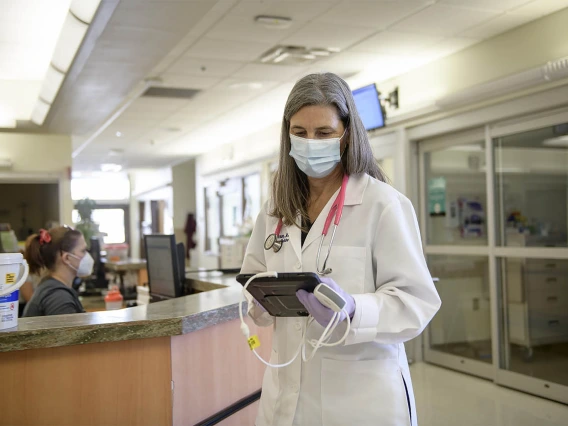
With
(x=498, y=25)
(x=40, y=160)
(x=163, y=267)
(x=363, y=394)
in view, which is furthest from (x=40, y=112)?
(x=363, y=394)

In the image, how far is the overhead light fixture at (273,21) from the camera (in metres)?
4.70

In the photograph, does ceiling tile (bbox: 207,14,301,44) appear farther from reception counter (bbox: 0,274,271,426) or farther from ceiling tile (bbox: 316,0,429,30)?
reception counter (bbox: 0,274,271,426)

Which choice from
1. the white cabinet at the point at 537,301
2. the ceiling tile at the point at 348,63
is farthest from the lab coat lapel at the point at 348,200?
the ceiling tile at the point at 348,63

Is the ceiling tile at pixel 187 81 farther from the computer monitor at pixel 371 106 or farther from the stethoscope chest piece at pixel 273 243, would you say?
the stethoscope chest piece at pixel 273 243

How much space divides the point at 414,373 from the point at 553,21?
339 centimetres

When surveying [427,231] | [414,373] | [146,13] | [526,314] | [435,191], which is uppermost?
[146,13]

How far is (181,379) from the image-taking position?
2.11 m

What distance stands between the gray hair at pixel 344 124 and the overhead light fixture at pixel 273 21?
10.6 feet

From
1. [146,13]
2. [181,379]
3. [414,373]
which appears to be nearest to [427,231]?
[414,373]

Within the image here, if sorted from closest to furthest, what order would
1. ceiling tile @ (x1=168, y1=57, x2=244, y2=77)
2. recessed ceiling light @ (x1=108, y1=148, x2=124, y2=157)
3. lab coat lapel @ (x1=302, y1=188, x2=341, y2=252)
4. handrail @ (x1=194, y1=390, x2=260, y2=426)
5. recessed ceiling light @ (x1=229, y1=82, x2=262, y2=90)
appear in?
lab coat lapel @ (x1=302, y1=188, x2=341, y2=252), handrail @ (x1=194, y1=390, x2=260, y2=426), ceiling tile @ (x1=168, y1=57, x2=244, y2=77), recessed ceiling light @ (x1=229, y1=82, x2=262, y2=90), recessed ceiling light @ (x1=108, y1=148, x2=124, y2=157)

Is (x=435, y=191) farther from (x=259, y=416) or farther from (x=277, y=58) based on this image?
(x=259, y=416)

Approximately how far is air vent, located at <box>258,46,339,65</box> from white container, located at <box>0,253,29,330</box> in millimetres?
4083

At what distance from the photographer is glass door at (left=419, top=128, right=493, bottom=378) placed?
582cm

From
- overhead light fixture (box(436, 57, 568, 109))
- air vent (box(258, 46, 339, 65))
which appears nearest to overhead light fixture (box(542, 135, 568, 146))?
overhead light fixture (box(436, 57, 568, 109))
